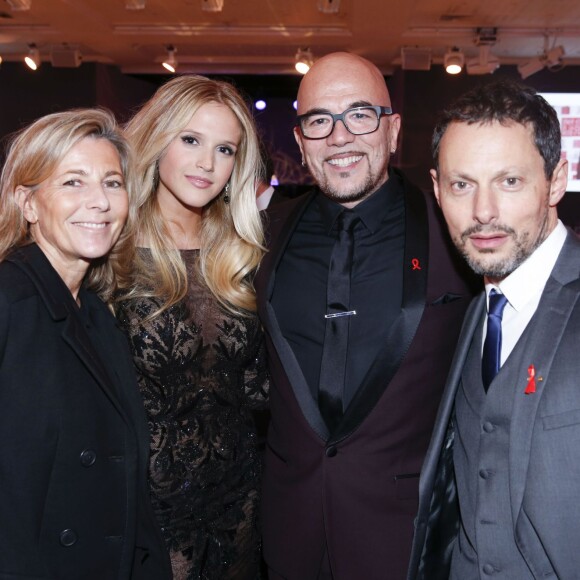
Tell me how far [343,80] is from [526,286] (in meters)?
1.10

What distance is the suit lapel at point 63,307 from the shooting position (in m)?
1.80

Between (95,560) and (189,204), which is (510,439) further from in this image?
(189,204)

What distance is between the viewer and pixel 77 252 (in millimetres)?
1930

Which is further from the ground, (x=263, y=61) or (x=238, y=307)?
(x=263, y=61)

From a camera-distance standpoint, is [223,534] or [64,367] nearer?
[64,367]

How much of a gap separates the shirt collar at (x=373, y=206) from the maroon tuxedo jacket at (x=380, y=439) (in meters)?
0.16

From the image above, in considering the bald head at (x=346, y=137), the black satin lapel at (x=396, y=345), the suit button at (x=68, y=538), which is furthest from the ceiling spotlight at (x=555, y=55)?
the suit button at (x=68, y=538)

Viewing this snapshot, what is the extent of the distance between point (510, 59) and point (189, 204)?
323 inches

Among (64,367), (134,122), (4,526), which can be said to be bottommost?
(4,526)

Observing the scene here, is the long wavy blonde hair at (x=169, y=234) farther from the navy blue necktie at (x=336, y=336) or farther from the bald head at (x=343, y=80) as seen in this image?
the navy blue necktie at (x=336, y=336)

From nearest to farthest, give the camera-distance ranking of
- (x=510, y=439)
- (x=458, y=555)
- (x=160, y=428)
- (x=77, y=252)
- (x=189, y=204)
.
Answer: (x=510, y=439) < (x=458, y=555) < (x=77, y=252) < (x=160, y=428) < (x=189, y=204)

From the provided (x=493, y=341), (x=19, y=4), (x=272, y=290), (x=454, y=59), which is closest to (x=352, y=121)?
(x=272, y=290)

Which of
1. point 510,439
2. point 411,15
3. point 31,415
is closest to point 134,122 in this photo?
point 31,415

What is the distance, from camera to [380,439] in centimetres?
205
